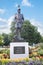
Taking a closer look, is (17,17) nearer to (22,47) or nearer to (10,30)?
(22,47)

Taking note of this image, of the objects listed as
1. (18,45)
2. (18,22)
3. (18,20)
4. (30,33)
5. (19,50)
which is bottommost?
(19,50)

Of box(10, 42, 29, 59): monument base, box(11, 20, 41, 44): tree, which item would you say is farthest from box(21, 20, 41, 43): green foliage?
box(10, 42, 29, 59): monument base

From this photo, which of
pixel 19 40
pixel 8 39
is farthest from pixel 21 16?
pixel 8 39

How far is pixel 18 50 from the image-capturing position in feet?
85.3

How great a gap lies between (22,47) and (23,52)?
528 mm

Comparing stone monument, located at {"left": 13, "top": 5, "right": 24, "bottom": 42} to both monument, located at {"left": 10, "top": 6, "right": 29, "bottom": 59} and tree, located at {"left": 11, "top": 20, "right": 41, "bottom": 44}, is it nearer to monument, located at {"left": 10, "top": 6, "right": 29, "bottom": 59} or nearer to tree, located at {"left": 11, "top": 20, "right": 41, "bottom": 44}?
monument, located at {"left": 10, "top": 6, "right": 29, "bottom": 59}

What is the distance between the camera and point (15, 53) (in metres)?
26.0

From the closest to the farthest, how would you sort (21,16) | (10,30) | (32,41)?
(21,16) < (32,41) < (10,30)

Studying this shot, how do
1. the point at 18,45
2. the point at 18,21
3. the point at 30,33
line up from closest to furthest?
the point at 18,45, the point at 18,21, the point at 30,33

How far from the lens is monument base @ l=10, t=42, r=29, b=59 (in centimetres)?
2591

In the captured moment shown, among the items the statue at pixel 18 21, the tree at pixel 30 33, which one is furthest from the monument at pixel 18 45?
the tree at pixel 30 33

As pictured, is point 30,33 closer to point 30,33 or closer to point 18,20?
point 30,33

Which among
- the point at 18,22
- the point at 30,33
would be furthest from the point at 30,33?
the point at 18,22

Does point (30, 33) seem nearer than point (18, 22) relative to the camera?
No
